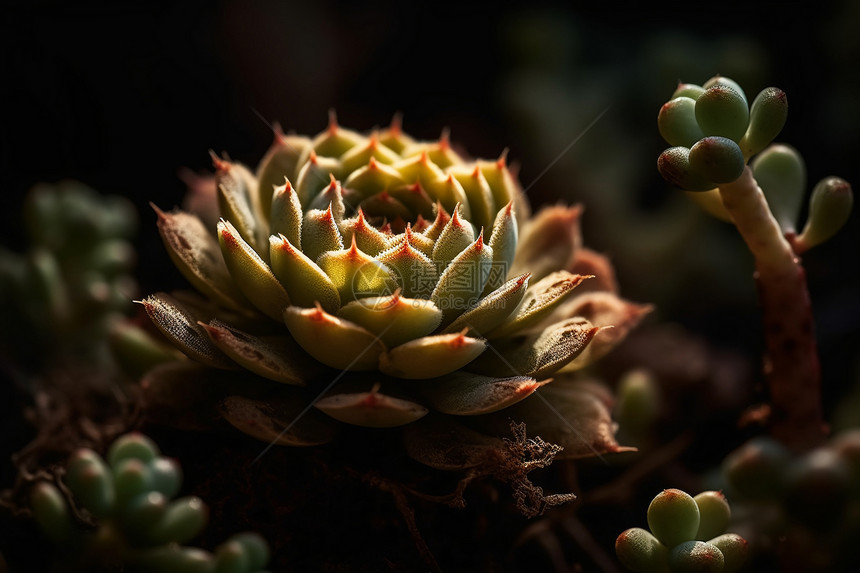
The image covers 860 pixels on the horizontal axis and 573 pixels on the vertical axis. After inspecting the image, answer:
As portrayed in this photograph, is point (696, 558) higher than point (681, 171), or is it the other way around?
point (681, 171)

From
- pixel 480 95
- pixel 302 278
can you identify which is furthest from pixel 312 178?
pixel 480 95

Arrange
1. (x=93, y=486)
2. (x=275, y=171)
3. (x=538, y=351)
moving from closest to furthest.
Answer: (x=93, y=486) → (x=538, y=351) → (x=275, y=171)

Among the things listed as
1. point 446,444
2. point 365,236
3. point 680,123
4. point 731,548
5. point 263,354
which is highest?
point 680,123

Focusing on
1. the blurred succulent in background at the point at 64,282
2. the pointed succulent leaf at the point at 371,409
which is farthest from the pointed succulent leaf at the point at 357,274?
the blurred succulent in background at the point at 64,282

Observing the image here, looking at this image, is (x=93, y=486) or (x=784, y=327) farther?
(x=784, y=327)

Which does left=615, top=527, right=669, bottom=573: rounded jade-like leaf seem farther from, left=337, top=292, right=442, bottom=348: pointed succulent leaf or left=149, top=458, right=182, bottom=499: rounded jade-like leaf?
left=149, top=458, right=182, bottom=499: rounded jade-like leaf

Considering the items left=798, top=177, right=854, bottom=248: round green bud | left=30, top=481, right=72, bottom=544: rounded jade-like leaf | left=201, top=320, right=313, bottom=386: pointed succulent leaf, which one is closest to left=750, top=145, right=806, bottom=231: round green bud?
left=798, top=177, right=854, bottom=248: round green bud

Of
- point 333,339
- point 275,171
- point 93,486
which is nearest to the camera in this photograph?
point 93,486

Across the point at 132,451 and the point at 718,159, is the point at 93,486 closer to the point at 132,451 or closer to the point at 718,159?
the point at 132,451
